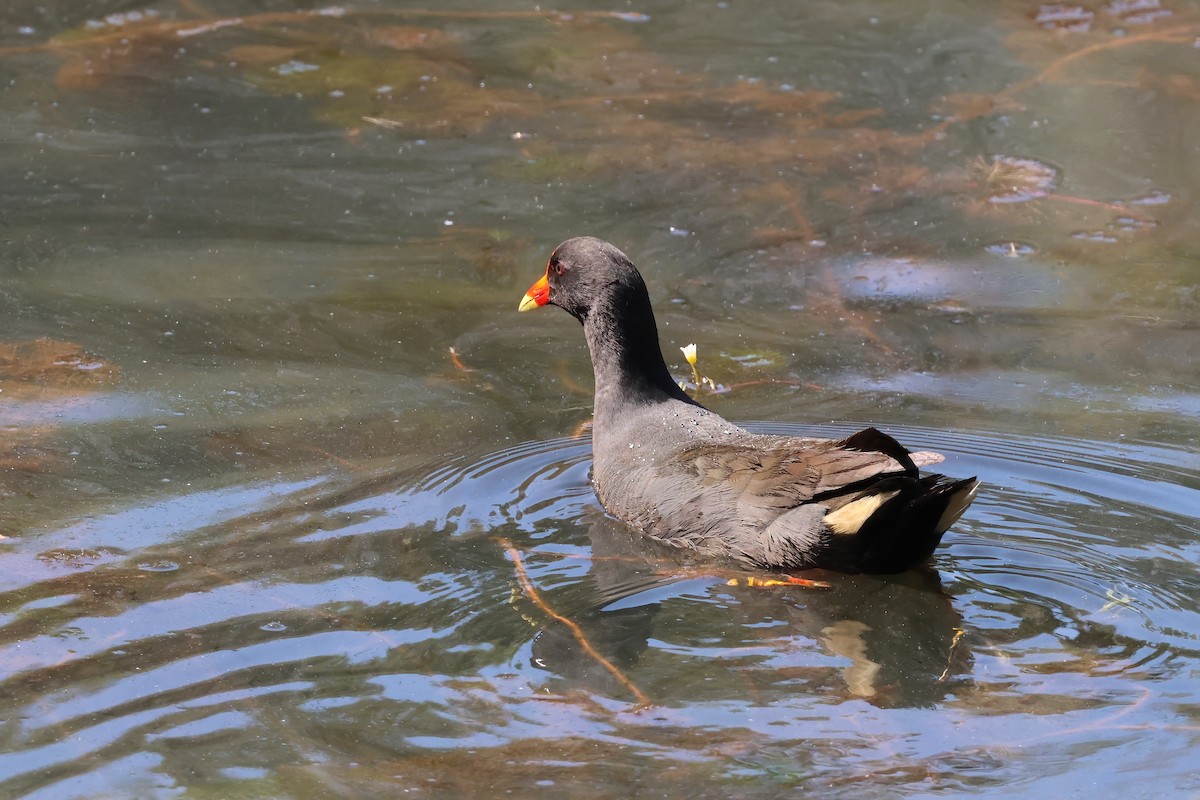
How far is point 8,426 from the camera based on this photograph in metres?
5.00

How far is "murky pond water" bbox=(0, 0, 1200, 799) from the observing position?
3342mm

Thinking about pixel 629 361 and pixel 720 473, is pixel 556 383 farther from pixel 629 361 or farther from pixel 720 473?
pixel 720 473

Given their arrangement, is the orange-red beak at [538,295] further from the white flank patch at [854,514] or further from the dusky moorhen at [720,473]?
the white flank patch at [854,514]

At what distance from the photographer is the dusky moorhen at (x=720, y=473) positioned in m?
4.05

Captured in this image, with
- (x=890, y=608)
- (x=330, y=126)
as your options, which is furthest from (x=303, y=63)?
(x=890, y=608)

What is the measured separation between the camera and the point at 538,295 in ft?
18.0

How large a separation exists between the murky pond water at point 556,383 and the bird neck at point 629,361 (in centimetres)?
30

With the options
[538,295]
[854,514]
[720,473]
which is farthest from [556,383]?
[854,514]

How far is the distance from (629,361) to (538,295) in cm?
56

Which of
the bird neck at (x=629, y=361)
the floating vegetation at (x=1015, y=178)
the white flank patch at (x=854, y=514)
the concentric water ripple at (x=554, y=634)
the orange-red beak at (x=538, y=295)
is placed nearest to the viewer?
the concentric water ripple at (x=554, y=634)

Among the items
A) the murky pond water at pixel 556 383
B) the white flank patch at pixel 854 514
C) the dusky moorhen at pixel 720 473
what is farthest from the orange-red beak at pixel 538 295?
the white flank patch at pixel 854 514

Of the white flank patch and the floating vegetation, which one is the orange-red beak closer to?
the white flank patch

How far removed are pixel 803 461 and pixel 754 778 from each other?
4.19 ft

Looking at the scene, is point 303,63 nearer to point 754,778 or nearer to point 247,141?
point 247,141
